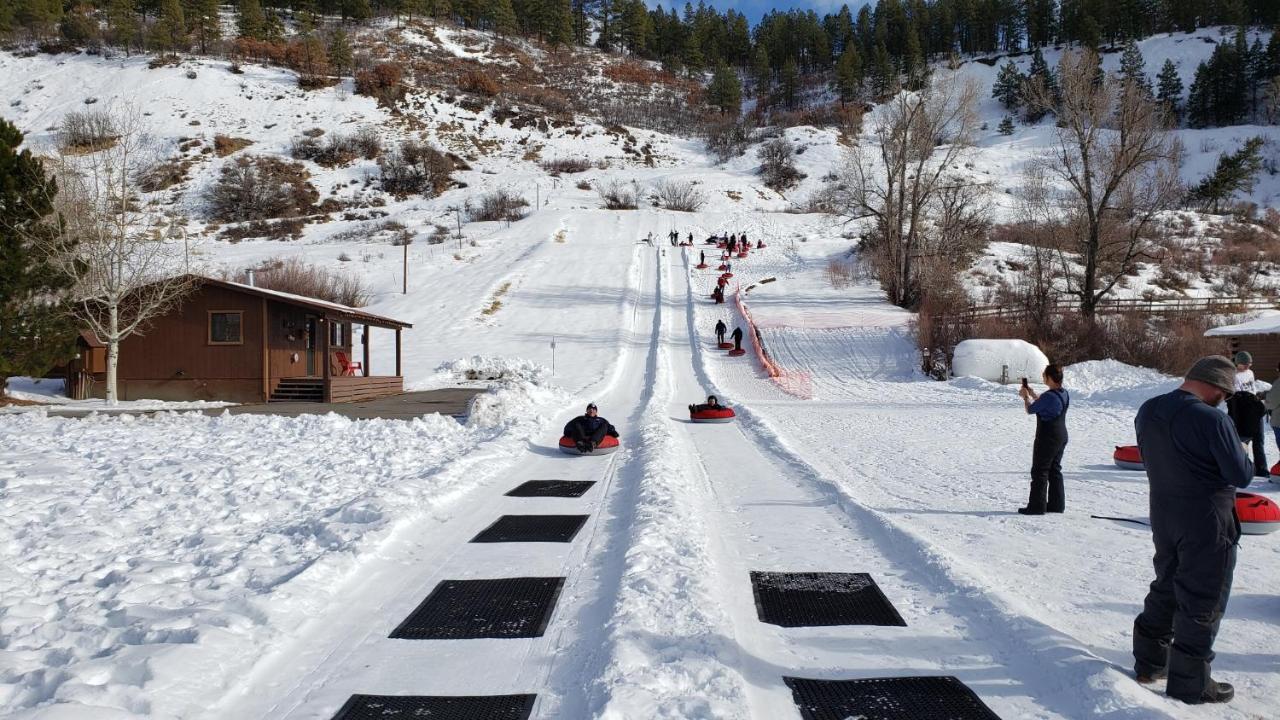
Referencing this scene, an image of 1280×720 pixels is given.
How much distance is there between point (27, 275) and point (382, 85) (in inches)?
3487

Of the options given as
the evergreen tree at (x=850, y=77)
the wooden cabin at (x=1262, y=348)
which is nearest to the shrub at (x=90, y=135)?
the wooden cabin at (x=1262, y=348)

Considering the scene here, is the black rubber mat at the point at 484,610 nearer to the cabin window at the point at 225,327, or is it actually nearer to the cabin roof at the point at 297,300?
the cabin roof at the point at 297,300

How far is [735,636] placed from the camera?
4.57 meters

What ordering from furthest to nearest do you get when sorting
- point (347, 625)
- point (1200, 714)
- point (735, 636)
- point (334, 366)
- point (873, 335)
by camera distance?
point (873, 335) → point (334, 366) → point (347, 625) → point (735, 636) → point (1200, 714)

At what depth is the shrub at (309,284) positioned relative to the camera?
3941cm

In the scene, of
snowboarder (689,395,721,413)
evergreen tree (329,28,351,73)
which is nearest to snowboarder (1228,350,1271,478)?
snowboarder (689,395,721,413)

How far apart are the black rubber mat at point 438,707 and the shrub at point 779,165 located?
3476 inches

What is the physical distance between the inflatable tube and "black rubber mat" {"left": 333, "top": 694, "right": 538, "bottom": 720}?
28.2 feet

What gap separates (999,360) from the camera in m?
24.5

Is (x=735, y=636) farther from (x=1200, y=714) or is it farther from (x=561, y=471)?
(x=561, y=471)

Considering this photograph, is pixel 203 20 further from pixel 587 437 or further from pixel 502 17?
pixel 587 437

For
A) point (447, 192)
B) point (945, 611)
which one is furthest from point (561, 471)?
point (447, 192)

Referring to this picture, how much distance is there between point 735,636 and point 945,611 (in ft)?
5.23

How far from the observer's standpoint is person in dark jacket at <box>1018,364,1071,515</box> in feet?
25.0
